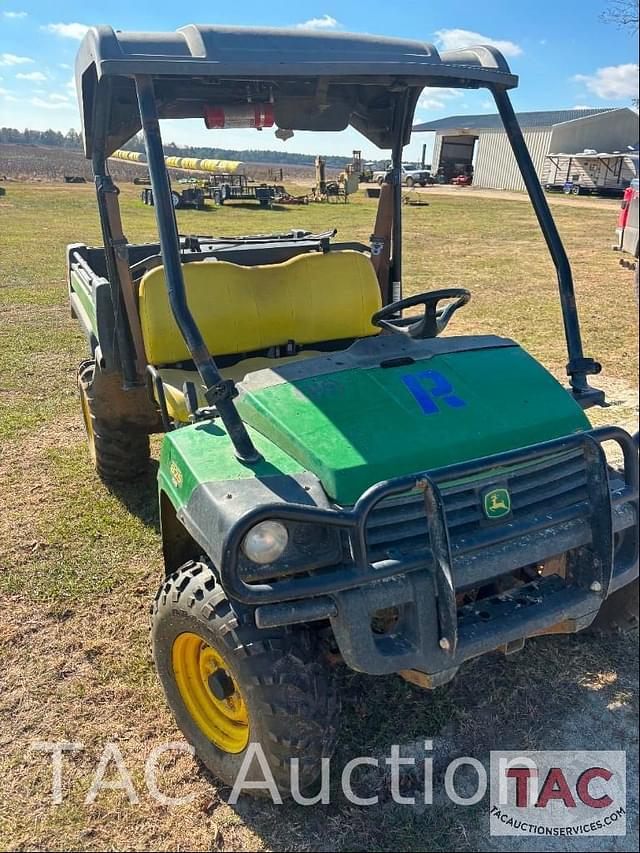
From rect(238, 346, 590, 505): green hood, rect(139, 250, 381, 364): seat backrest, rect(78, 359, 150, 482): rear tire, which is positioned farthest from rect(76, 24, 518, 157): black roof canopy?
rect(78, 359, 150, 482): rear tire

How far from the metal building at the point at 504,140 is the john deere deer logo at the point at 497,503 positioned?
2581cm

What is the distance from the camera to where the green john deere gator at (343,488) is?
5.93 ft

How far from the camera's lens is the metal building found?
30.5m

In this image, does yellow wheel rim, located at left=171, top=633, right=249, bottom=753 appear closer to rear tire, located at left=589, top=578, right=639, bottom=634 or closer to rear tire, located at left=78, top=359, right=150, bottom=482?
rear tire, located at left=589, top=578, right=639, bottom=634

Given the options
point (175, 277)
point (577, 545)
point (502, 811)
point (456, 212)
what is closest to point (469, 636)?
point (577, 545)

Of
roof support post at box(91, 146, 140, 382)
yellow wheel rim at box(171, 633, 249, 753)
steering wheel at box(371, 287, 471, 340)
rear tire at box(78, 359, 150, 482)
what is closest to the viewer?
yellow wheel rim at box(171, 633, 249, 753)

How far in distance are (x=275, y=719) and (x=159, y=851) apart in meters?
0.61

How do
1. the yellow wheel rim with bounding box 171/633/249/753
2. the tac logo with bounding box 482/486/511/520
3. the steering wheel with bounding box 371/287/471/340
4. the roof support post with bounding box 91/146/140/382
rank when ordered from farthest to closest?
the roof support post with bounding box 91/146/140/382
the steering wheel with bounding box 371/287/471/340
the yellow wheel rim with bounding box 171/633/249/753
the tac logo with bounding box 482/486/511/520

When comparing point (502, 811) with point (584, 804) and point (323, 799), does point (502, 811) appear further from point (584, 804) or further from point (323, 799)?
point (323, 799)

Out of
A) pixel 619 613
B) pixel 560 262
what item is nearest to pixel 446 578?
pixel 619 613

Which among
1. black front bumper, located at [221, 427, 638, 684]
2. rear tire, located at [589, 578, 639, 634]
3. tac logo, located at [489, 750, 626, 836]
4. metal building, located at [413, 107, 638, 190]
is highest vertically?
metal building, located at [413, 107, 638, 190]

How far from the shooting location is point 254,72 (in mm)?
2111

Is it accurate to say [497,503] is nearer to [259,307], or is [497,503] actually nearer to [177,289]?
[177,289]

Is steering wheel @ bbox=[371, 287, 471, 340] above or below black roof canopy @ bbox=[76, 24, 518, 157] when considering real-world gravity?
below
